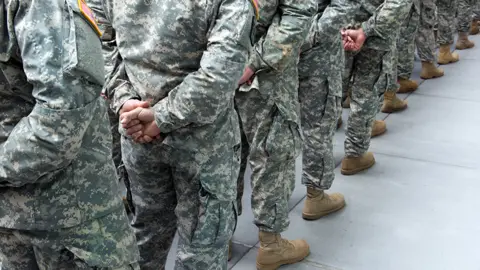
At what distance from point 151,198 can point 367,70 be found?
230 cm

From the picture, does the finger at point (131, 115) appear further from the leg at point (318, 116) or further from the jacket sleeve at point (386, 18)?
the jacket sleeve at point (386, 18)

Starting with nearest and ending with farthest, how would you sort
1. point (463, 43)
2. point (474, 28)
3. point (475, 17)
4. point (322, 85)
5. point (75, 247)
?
point (75, 247)
point (322, 85)
point (463, 43)
point (475, 17)
point (474, 28)

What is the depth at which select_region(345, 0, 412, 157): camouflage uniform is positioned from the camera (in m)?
4.19

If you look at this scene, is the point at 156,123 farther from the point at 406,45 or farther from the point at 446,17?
the point at 446,17

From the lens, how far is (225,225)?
2506mm

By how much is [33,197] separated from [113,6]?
2.94 feet

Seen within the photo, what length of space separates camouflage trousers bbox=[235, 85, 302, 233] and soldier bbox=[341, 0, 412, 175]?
125 centimetres

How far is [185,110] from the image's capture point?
2.30 meters

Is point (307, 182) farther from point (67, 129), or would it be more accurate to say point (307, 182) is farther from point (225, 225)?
point (67, 129)

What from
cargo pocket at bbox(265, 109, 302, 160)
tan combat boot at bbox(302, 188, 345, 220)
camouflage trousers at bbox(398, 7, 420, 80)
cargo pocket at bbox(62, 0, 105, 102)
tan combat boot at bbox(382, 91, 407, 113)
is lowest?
tan combat boot at bbox(382, 91, 407, 113)

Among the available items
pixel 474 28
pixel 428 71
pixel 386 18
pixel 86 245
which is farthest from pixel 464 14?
pixel 86 245

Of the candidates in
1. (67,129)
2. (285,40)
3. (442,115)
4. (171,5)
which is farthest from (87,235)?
(442,115)

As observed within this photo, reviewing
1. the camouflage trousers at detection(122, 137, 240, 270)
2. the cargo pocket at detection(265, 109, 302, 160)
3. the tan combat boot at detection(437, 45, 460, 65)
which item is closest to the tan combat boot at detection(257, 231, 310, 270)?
the cargo pocket at detection(265, 109, 302, 160)

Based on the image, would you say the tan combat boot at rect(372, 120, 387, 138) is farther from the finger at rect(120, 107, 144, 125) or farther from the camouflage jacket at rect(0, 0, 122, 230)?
the camouflage jacket at rect(0, 0, 122, 230)
